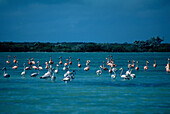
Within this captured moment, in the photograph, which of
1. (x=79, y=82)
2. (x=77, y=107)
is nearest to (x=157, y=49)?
Result: (x=79, y=82)

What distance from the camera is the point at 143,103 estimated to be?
792 inches

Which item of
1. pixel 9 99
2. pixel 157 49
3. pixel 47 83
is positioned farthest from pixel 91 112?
pixel 157 49

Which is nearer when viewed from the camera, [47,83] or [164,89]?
[164,89]

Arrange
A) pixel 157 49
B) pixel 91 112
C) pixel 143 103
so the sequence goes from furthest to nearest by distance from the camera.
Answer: pixel 157 49, pixel 143 103, pixel 91 112

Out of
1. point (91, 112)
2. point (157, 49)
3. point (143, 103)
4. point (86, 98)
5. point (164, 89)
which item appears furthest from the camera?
point (157, 49)

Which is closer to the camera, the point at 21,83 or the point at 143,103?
the point at 143,103

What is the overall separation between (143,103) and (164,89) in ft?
17.2

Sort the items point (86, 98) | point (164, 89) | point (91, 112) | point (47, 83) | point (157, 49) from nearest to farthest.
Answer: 1. point (91, 112)
2. point (86, 98)
3. point (164, 89)
4. point (47, 83)
5. point (157, 49)

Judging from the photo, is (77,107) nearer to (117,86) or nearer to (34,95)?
(34,95)

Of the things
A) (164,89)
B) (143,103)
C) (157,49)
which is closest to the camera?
(143,103)

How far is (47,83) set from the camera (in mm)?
28109

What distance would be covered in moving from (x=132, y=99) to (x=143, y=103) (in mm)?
1190

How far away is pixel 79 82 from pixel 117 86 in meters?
3.50

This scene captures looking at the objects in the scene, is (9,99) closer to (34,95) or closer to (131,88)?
(34,95)
